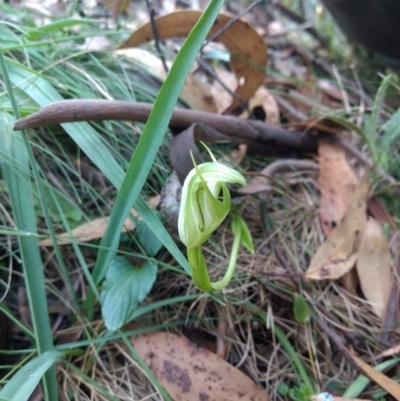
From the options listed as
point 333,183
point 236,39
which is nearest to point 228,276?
point 333,183

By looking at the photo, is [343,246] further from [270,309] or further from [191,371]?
[191,371]

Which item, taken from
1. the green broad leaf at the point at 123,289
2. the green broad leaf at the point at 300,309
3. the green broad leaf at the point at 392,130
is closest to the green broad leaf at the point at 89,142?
the green broad leaf at the point at 123,289

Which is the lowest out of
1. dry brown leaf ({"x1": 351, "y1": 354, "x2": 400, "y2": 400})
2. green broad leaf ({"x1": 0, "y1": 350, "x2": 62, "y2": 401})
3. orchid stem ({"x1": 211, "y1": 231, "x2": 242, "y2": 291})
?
dry brown leaf ({"x1": 351, "y1": 354, "x2": 400, "y2": 400})

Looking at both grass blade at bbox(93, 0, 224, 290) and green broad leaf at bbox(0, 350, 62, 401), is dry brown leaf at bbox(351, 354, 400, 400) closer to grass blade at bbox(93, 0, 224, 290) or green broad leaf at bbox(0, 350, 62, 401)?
grass blade at bbox(93, 0, 224, 290)

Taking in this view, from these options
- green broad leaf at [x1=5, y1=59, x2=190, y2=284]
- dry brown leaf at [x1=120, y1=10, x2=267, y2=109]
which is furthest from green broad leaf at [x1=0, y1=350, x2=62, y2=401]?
dry brown leaf at [x1=120, y1=10, x2=267, y2=109]

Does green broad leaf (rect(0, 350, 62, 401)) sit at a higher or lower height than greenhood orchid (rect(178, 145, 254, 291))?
lower

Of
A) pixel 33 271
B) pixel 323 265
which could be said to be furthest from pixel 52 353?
pixel 323 265

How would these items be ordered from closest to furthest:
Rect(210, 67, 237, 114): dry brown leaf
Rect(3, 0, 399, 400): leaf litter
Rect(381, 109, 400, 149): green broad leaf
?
Rect(3, 0, 399, 400): leaf litter < Rect(381, 109, 400, 149): green broad leaf < Rect(210, 67, 237, 114): dry brown leaf

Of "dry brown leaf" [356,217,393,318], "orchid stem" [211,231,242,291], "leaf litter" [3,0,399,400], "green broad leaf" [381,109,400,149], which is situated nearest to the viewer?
"orchid stem" [211,231,242,291]

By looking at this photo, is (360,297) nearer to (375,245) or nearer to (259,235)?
(375,245)
